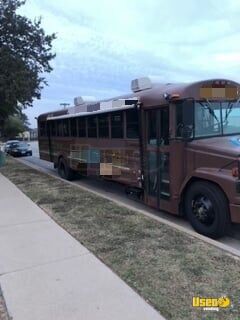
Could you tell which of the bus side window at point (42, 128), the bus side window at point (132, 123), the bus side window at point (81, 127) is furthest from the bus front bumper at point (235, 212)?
the bus side window at point (42, 128)

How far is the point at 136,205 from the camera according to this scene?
9250 mm

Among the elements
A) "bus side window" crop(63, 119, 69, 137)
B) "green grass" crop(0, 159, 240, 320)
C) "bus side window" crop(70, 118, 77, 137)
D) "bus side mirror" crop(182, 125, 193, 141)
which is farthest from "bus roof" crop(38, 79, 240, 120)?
"bus side window" crop(63, 119, 69, 137)

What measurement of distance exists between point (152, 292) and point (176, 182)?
A: 10.5ft

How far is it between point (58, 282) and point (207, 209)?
116 inches

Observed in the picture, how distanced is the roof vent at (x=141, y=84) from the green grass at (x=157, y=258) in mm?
2634

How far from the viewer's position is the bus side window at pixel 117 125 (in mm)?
9203

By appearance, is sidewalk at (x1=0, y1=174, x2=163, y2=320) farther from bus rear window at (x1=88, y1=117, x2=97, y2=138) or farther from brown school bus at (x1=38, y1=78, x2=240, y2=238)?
bus rear window at (x1=88, y1=117, x2=97, y2=138)

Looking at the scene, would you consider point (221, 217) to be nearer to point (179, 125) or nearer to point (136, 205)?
point (179, 125)

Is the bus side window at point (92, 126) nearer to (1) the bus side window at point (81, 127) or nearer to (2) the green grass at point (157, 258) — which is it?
(1) the bus side window at point (81, 127)

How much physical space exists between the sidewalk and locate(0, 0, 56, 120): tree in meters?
12.8

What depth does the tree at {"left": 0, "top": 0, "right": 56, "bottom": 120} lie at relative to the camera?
1831 centimetres

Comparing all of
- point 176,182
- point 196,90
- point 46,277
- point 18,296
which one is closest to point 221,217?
point 176,182

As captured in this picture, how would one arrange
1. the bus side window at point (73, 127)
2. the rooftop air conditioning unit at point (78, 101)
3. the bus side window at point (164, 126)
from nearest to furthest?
the bus side window at point (164, 126) < the bus side window at point (73, 127) < the rooftop air conditioning unit at point (78, 101)

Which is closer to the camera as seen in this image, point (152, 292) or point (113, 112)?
point (152, 292)
